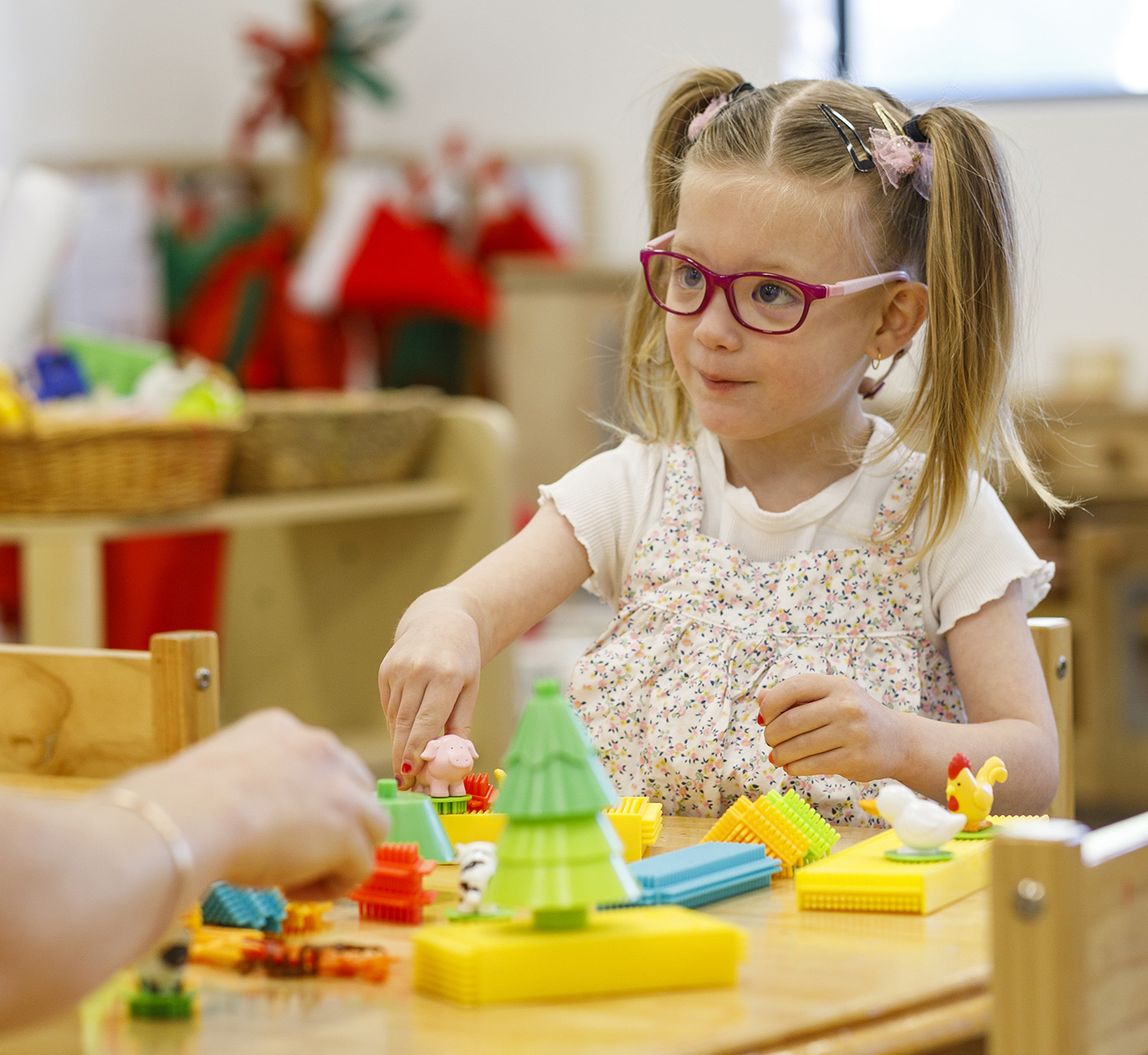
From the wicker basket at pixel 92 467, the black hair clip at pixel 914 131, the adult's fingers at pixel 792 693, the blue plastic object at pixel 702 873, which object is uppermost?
the black hair clip at pixel 914 131

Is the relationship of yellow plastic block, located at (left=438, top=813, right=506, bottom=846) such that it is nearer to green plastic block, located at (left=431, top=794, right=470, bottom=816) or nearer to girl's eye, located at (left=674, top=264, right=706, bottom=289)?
green plastic block, located at (left=431, top=794, right=470, bottom=816)

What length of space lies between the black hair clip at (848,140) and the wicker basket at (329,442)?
1.25 metres

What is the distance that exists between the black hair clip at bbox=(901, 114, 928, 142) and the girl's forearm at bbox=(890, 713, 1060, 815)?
1.31 ft

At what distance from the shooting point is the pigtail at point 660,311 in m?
1.17

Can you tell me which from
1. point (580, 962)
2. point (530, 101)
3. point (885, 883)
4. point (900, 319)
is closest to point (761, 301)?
point (900, 319)

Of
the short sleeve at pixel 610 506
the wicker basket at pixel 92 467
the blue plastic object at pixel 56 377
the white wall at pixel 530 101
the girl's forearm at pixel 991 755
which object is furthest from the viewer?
the white wall at pixel 530 101

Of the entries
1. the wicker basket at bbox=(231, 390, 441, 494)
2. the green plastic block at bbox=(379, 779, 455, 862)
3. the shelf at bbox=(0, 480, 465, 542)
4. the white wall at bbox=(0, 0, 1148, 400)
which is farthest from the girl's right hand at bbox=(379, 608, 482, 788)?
the white wall at bbox=(0, 0, 1148, 400)

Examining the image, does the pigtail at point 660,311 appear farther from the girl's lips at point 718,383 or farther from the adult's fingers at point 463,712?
the adult's fingers at point 463,712

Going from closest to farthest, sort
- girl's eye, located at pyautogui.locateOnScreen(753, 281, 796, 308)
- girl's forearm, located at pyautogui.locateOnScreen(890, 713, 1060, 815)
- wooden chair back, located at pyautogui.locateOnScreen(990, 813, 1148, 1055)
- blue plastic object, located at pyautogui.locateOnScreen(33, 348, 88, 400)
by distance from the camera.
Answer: wooden chair back, located at pyautogui.locateOnScreen(990, 813, 1148, 1055) < girl's forearm, located at pyautogui.locateOnScreen(890, 713, 1060, 815) < girl's eye, located at pyautogui.locateOnScreen(753, 281, 796, 308) < blue plastic object, located at pyautogui.locateOnScreen(33, 348, 88, 400)

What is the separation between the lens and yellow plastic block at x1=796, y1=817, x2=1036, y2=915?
70cm

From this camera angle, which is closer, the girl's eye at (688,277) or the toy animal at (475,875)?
the toy animal at (475,875)

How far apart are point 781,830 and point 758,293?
1.23 ft

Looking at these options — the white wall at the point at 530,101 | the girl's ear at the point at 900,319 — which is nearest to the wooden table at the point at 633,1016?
the girl's ear at the point at 900,319

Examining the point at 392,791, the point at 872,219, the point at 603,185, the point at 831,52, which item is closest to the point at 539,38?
the point at 603,185
